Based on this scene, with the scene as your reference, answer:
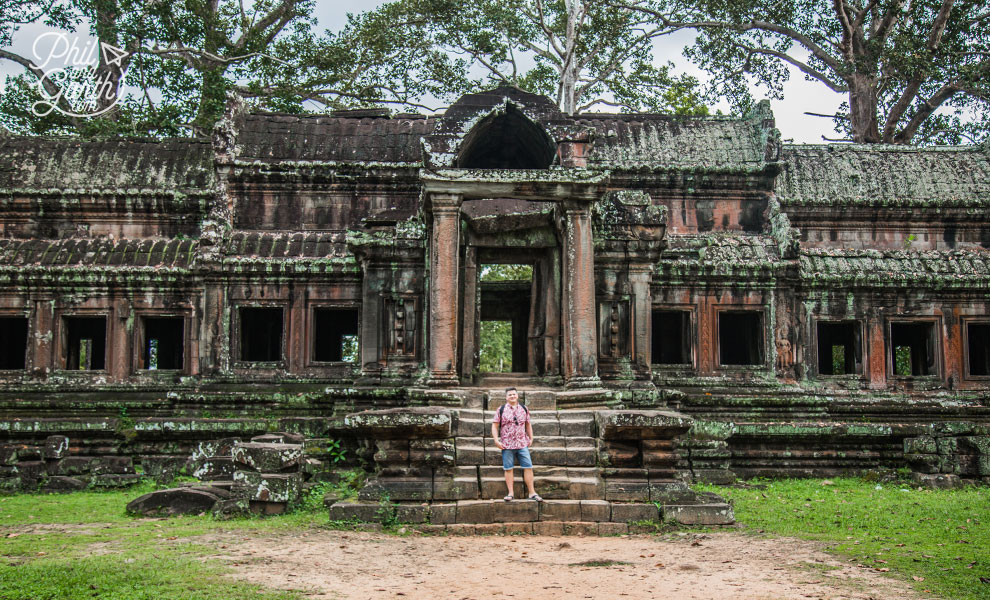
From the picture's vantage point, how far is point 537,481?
979 centimetres

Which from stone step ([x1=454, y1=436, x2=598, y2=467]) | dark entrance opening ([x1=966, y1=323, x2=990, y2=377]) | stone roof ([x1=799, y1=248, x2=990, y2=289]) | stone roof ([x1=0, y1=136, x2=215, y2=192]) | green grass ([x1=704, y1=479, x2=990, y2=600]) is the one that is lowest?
green grass ([x1=704, y1=479, x2=990, y2=600])

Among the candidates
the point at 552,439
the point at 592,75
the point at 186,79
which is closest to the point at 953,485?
the point at 552,439

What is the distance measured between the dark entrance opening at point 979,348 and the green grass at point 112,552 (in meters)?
14.9

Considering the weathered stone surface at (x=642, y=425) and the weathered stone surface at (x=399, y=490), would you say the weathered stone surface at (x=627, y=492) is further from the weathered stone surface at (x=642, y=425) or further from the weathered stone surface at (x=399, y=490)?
the weathered stone surface at (x=399, y=490)

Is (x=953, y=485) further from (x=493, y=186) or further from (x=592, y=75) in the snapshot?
(x=592, y=75)

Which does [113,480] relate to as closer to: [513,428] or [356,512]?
[356,512]

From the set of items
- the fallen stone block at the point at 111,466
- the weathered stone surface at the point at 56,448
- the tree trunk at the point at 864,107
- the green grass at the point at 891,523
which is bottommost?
the green grass at the point at 891,523

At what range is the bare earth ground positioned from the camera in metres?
6.51

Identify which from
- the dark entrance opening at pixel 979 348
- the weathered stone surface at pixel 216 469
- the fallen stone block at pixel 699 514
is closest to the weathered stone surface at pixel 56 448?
the weathered stone surface at pixel 216 469

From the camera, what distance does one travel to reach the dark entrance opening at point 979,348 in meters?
19.2

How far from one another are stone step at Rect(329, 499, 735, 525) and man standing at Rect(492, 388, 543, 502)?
0.16 m

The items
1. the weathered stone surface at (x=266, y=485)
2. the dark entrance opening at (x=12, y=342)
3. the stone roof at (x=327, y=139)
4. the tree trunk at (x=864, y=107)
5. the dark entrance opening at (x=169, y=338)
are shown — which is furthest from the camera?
the tree trunk at (x=864, y=107)

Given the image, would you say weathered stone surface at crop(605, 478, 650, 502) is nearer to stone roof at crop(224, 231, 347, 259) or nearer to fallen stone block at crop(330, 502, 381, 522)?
fallen stone block at crop(330, 502, 381, 522)

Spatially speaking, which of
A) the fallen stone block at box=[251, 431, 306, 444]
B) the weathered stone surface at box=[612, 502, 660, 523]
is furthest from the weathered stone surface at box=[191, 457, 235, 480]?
the weathered stone surface at box=[612, 502, 660, 523]
